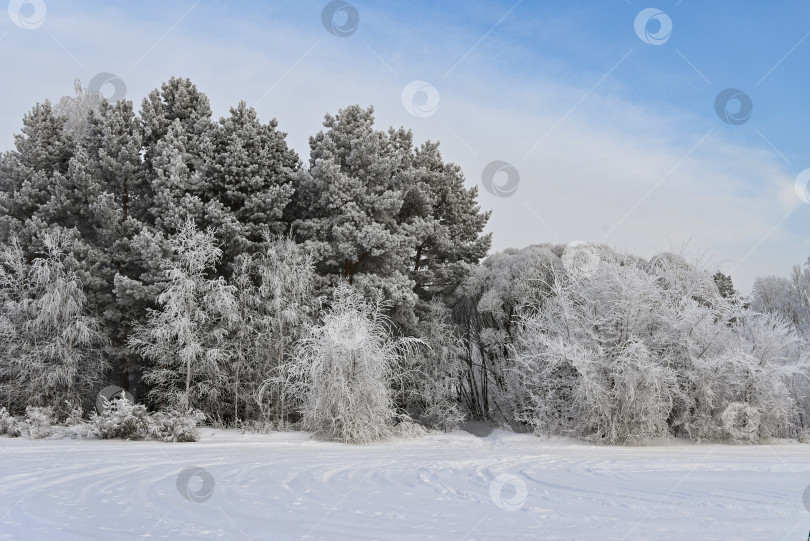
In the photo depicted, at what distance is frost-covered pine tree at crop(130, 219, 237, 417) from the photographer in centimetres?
2338

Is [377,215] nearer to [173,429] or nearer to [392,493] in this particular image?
[173,429]

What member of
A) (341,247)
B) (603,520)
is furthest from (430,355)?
(603,520)

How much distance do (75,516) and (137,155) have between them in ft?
69.4

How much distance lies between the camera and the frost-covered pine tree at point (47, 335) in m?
24.2

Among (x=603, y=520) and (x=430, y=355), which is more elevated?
(x=430, y=355)

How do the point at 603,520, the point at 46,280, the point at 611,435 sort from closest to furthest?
the point at 603,520
the point at 611,435
the point at 46,280

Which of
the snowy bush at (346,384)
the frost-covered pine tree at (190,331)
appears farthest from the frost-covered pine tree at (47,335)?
the snowy bush at (346,384)

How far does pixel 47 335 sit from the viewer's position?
2492cm

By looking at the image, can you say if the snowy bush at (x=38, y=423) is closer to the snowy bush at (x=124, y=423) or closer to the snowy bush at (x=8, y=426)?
the snowy bush at (x=8, y=426)

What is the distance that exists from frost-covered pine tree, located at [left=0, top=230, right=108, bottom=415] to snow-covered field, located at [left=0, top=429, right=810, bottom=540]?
7118 mm

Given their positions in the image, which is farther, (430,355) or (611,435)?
(430,355)

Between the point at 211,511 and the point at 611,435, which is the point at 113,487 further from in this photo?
the point at 611,435

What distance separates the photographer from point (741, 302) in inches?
887

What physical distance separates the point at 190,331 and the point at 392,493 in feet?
49.5
